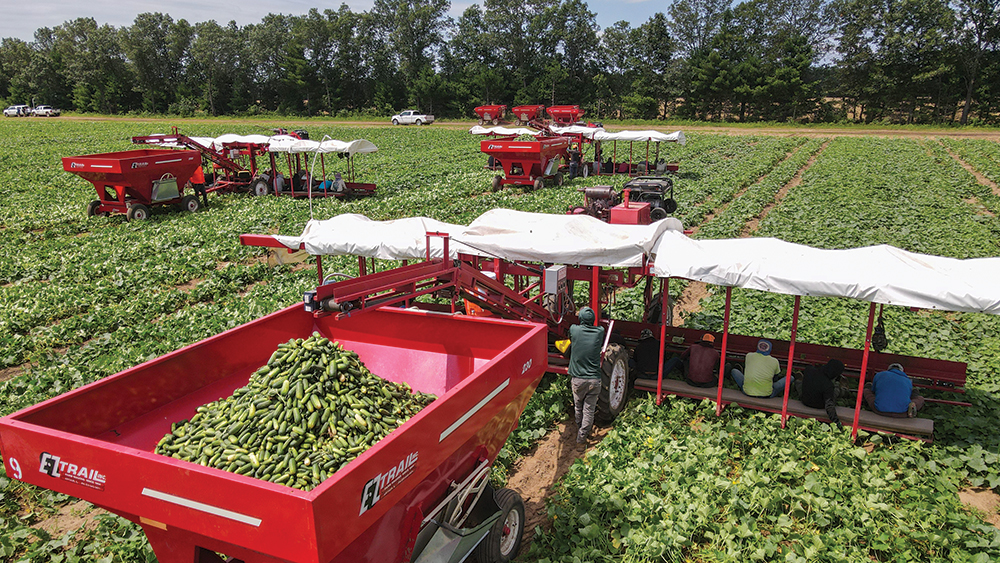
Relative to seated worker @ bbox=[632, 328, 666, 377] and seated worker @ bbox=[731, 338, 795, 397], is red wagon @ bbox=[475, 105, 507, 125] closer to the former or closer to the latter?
seated worker @ bbox=[632, 328, 666, 377]

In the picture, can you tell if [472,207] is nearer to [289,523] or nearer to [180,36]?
[289,523]

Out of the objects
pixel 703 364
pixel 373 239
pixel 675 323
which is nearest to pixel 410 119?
pixel 675 323

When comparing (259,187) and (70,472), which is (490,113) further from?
(70,472)

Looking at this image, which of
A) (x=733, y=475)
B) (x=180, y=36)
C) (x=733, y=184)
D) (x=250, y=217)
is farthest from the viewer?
(x=180, y=36)

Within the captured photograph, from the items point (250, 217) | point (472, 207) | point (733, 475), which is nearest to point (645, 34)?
point (472, 207)

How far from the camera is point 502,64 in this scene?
81.2 meters

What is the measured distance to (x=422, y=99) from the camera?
73938 millimetres

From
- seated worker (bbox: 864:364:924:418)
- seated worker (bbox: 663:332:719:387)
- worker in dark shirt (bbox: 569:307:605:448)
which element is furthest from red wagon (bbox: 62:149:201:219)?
seated worker (bbox: 864:364:924:418)

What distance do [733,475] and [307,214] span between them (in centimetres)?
1815

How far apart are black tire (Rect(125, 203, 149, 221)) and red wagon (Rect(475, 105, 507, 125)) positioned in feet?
134

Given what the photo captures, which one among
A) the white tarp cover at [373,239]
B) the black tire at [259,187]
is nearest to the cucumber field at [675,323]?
the black tire at [259,187]

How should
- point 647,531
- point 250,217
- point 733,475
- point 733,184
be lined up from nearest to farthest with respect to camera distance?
point 647,531, point 733,475, point 250,217, point 733,184

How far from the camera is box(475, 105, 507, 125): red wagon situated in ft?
194

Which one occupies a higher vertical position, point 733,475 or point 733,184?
point 733,184
